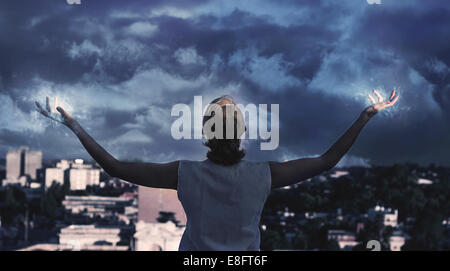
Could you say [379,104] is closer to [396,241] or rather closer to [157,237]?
[157,237]

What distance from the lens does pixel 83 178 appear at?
30.9m

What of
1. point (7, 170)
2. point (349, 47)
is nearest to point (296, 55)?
point (349, 47)

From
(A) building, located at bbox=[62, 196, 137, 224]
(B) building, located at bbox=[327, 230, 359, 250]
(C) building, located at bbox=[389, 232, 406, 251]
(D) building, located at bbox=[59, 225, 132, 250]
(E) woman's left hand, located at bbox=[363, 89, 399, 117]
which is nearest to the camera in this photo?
(E) woman's left hand, located at bbox=[363, 89, 399, 117]

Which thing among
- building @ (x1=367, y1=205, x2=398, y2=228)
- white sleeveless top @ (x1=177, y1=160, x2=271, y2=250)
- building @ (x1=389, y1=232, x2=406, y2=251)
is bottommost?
building @ (x1=389, y1=232, x2=406, y2=251)

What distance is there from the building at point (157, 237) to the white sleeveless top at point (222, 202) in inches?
816

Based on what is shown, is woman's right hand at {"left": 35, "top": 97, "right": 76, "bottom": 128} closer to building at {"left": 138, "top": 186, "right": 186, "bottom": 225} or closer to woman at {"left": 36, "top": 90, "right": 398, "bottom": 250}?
woman at {"left": 36, "top": 90, "right": 398, "bottom": 250}

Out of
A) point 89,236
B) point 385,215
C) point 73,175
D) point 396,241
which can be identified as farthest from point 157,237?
point 385,215

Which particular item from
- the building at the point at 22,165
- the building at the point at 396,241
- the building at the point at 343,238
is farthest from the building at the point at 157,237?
the building at the point at 22,165

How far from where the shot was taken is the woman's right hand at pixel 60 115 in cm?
83

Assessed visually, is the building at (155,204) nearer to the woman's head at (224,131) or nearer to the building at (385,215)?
the building at (385,215)

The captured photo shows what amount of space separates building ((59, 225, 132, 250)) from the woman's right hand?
2289cm

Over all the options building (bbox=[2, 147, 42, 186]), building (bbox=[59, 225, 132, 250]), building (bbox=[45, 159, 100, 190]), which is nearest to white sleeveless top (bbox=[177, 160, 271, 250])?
building (bbox=[59, 225, 132, 250])

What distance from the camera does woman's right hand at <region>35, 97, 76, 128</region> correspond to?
83 cm

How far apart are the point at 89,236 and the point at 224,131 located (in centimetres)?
2395
